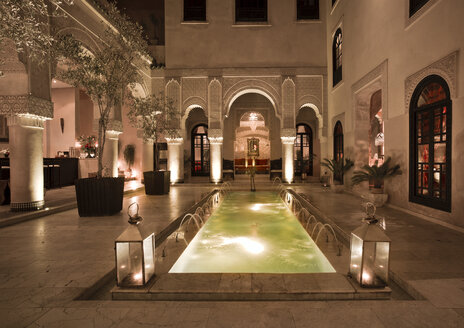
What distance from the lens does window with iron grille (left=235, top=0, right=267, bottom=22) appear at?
1235 centimetres

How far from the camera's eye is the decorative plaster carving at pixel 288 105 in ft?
39.1

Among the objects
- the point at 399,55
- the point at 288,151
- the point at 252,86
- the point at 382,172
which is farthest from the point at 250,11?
the point at 382,172

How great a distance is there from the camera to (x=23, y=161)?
5.64 m

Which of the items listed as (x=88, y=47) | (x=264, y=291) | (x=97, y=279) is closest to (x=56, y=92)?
(x=88, y=47)

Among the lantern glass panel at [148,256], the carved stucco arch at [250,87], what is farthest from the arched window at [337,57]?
the lantern glass panel at [148,256]

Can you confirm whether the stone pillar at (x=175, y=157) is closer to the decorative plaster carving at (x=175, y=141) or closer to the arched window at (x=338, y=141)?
the decorative plaster carving at (x=175, y=141)

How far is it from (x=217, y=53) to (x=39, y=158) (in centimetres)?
858

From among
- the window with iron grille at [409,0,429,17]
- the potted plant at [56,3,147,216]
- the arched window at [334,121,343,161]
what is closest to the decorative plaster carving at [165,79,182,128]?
the potted plant at [56,3,147,216]

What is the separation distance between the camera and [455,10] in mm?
4414

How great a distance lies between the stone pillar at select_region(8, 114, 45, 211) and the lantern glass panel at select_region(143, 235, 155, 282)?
4.61 meters

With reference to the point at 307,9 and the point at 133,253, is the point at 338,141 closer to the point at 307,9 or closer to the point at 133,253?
the point at 307,9

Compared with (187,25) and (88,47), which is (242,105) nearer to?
(187,25)

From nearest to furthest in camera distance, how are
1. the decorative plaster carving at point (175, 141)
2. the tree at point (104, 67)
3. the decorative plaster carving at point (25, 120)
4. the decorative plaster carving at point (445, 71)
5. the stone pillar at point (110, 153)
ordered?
the decorative plaster carving at point (445, 71)
the tree at point (104, 67)
the decorative plaster carving at point (25, 120)
the stone pillar at point (110, 153)
the decorative plaster carving at point (175, 141)

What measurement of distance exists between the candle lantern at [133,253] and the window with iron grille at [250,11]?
39.9ft
